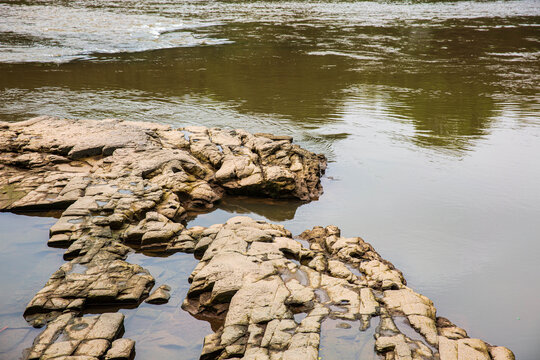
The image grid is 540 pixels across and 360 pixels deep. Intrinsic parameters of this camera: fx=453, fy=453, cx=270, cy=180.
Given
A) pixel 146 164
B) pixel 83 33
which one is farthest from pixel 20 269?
pixel 83 33

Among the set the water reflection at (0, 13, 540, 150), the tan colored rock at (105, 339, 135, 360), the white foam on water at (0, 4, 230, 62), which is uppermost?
the white foam on water at (0, 4, 230, 62)

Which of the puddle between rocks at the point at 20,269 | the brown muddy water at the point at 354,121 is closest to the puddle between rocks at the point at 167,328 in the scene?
the brown muddy water at the point at 354,121

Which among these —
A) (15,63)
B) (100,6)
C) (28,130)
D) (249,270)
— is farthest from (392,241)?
(100,6)

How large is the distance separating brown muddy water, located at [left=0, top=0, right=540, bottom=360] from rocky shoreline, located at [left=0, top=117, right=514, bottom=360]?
0.73 feet

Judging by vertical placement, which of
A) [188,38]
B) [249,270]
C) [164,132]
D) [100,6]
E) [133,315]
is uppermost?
[100,6]

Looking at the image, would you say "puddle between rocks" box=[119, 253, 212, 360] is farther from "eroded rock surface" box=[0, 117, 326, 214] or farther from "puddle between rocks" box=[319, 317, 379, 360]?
"eroded rock surface" box=[0, 117, 326, 214]

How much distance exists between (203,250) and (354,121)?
578 cm

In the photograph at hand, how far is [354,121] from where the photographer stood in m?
9.75

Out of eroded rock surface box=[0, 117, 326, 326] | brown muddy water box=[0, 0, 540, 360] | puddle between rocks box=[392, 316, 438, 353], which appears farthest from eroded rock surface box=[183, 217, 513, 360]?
eroded rock surface box=[0, 117, 326, 326]

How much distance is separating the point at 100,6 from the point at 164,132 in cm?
2537

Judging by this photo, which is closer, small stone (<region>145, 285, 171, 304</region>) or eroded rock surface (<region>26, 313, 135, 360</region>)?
eroded rock surface (<region>26, 313, 135, 360</region>)

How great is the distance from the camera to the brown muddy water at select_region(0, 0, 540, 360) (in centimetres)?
451

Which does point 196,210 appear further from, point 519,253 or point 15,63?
point 15,63

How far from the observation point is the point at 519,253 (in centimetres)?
531
